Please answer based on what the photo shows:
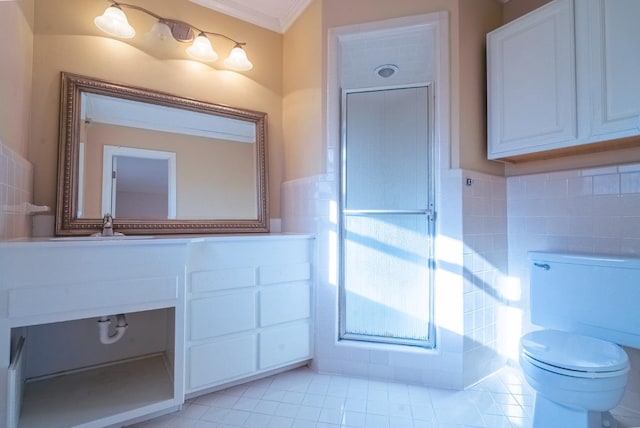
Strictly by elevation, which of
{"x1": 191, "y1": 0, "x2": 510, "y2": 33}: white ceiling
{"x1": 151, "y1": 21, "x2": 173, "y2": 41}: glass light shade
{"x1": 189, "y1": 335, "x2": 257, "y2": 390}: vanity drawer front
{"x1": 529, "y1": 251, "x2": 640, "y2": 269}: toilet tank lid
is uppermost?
{"x1": 191, "y1": 0, "x2": 510, "y2": 33}: white ceiling

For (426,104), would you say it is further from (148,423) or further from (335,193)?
(148,423)

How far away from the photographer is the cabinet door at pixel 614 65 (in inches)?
53.6

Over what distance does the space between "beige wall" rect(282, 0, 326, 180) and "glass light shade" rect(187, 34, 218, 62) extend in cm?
60

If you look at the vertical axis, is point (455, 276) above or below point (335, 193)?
below

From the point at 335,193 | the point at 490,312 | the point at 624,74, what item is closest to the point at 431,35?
the point at 624,74

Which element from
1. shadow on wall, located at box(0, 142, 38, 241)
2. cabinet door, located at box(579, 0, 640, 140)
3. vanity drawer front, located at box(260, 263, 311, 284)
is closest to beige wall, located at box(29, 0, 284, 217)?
shadow on wall, located at box(0, 142, 38, 241)

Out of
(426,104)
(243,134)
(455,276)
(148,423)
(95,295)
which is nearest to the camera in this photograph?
(95,295)

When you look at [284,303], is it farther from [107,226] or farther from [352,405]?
[107,226]

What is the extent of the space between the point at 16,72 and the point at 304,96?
60.7 inches

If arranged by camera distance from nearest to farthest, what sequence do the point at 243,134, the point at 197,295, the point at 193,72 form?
the point at 197,295 → the point at 193,72 → the point at 243,134

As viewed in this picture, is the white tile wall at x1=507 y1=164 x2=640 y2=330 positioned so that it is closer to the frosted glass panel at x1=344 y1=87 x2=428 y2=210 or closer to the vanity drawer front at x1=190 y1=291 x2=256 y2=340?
the frosted glass panel at x1=344 y1=87 x2=428 y2=210

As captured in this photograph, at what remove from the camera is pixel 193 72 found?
212 centimetres

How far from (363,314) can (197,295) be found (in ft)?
3.36

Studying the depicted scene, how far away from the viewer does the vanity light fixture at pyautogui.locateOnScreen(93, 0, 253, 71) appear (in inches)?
68.9
